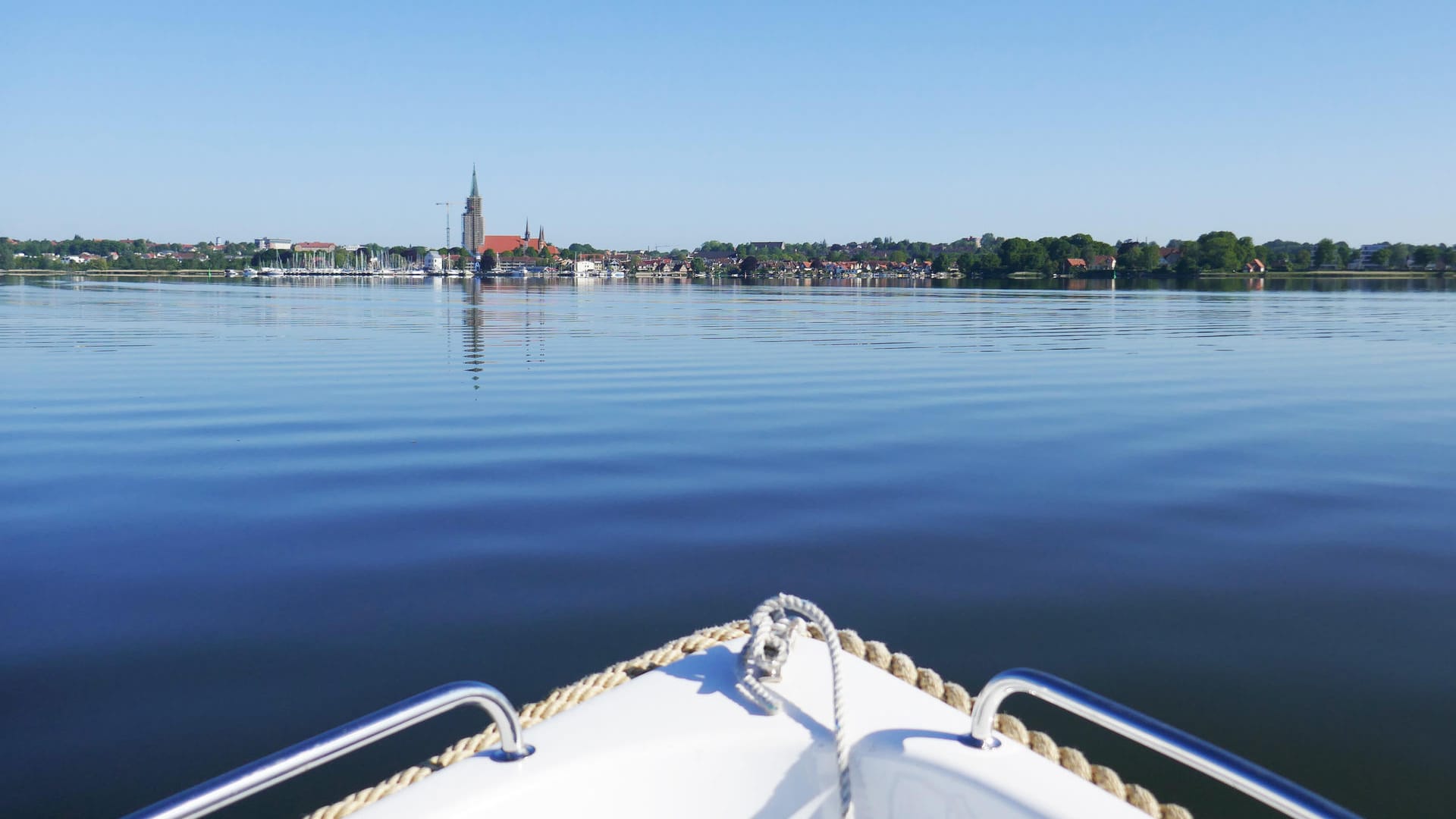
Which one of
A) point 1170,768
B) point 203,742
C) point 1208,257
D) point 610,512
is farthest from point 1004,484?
point 1208,257

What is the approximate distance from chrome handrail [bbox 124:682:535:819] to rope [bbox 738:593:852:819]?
71 centimetres

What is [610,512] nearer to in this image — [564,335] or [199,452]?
[199,452]

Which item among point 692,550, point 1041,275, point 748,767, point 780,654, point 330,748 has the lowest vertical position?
point 692,550

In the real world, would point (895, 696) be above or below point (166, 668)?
above

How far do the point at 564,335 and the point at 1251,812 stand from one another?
22795 millimetres

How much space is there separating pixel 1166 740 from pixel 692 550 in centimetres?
447

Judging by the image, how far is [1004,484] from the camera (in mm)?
8336

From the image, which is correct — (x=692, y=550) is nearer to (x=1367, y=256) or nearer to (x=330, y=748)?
(x=330, y=748)

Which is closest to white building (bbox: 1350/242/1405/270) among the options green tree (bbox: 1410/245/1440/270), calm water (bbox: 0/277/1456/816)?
green tree (bbox: 1410/245/1440/270)

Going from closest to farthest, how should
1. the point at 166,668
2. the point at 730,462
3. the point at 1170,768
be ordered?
the point at 1170,768, the point at 166,668, the point at 730,462

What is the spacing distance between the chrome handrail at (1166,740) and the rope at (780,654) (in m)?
0.36

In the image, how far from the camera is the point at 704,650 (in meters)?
3.37

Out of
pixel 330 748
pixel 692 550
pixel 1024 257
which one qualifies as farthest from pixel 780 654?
pixel 1024 257

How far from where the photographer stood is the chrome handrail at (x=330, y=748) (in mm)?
1905
